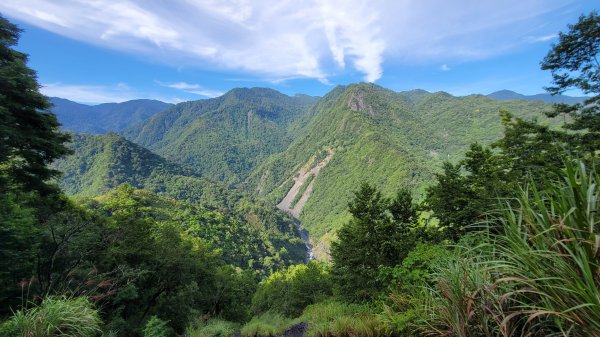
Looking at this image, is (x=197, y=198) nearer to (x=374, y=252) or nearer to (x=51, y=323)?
(x=374, y=252)

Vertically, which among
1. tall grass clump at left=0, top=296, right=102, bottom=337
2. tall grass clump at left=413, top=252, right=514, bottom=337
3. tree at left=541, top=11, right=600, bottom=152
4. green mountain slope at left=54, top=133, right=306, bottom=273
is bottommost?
green mountain slope at left=54, top=133, right=306, bottom=273

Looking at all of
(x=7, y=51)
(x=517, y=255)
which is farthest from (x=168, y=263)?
(x=517, y=255)

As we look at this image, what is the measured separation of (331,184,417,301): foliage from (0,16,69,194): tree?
46.8ft

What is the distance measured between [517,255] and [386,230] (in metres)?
13.5

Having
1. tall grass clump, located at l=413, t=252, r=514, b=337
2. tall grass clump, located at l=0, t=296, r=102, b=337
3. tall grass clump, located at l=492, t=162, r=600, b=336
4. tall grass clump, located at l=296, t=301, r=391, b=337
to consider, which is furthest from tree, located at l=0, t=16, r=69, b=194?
tall grass clump, located at l=492, t=162, r=600, b=336

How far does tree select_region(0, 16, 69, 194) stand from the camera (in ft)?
35.9

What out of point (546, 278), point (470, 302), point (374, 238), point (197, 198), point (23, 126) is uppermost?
point (23, 126)

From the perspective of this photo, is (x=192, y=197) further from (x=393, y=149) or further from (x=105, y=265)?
(x=105, y=265)

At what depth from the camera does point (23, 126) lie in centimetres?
1266

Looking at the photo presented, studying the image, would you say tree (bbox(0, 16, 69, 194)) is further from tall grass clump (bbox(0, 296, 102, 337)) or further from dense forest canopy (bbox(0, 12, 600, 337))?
tall grass clump (bbox(0, 296, 102, 337))

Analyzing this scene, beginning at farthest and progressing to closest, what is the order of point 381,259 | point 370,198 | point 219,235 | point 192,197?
point 192,197 < point 219,235 < point 370,198 < point 381,259

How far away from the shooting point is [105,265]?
1196 centimetres

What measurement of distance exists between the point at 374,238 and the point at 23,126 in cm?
1638

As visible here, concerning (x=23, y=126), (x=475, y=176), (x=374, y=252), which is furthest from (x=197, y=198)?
(x=475, y=176)
